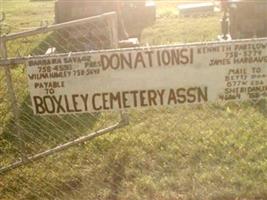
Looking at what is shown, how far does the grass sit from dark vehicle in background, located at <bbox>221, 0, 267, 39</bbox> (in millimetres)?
6078

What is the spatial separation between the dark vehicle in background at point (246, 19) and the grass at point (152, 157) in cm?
608

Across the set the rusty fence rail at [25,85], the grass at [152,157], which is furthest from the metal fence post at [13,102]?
the grass at [152,157]

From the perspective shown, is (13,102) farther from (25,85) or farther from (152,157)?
(25,85)

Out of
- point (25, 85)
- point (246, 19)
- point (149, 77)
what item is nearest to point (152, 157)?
point (149, 77)

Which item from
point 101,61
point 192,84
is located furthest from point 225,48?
point 101,61

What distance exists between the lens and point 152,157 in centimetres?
700

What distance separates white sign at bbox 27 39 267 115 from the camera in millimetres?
5449

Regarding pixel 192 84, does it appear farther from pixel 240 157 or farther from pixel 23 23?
pixel 23 23

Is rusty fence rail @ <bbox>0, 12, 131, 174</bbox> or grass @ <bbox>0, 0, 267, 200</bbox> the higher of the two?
rusty fence rail @ <bbox>0, 12, 131, 174</bbox>

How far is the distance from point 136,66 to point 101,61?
432 mm

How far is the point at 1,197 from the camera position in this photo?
6266 millimetres

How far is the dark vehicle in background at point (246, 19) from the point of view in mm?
14008

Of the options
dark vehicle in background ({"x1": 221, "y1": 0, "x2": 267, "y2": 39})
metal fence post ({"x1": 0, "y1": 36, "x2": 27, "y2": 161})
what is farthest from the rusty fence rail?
dark vehicle in background ({"x1": 221, "y1": 0, "x2": 267, "y2": 39})

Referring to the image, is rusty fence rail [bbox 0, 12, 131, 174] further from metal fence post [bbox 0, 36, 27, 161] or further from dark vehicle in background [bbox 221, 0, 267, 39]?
dark vehicle in background [bbox 221, 0, 267, 39]
